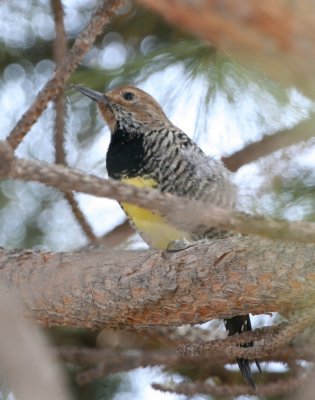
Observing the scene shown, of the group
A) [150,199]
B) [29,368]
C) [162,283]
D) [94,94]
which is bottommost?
[29,368]

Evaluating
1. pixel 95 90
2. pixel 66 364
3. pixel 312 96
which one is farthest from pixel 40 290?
pixel 312 96

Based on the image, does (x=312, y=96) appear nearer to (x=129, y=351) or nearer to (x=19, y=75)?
(x=129, y=351)

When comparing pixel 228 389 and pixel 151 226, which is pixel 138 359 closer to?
pixel 228 389

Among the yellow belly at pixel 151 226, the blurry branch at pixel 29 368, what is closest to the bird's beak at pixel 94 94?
the yellow belly at pixel 151 226

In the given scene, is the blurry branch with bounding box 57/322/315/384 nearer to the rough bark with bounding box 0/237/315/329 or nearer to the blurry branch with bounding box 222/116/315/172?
the rough bark with bounding box 0/237/315/329

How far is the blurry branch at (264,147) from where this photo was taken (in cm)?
238

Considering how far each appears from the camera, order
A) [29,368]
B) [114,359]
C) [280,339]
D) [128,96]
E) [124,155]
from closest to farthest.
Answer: [29,368], [280,339], [114,359], [124,155], [128,96]

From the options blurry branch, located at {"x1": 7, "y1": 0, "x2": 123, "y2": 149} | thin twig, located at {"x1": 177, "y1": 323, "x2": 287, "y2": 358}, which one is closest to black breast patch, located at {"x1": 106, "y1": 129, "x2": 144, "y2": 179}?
blurry branch, located at {"x1": 7, "y1": 0, "x2": 123, "y2": 149}

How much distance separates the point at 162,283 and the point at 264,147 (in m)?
0.90

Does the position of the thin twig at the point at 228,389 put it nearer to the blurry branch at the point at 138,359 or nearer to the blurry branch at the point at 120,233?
the blurry branch at the point at 138,359

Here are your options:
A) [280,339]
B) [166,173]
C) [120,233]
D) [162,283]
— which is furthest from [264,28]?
[120,233]

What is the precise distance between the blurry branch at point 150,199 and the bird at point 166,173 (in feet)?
5.36

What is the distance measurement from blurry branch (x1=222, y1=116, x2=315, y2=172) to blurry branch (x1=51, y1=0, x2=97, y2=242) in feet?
2.10

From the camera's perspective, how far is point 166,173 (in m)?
3.35
